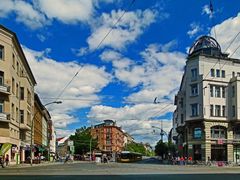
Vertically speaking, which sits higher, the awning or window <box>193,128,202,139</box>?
window <box>193,128,202,139</box>

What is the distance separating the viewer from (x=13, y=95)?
56062 millimetres

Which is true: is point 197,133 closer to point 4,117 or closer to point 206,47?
point 206,47

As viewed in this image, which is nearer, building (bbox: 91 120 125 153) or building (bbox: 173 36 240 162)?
building (bbox: 173 36 240 162)

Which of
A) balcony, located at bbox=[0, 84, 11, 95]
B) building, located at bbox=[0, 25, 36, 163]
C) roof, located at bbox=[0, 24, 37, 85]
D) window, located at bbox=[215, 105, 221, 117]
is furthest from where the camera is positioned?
window, located at bbox=[215, 105, 221, 117]

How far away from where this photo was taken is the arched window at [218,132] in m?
67.6

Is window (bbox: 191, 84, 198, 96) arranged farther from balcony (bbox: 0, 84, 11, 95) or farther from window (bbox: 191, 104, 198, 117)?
balcony (bbox: 0, 84, 11, 95)

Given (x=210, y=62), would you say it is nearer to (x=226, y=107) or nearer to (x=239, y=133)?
(x=226, y=107)

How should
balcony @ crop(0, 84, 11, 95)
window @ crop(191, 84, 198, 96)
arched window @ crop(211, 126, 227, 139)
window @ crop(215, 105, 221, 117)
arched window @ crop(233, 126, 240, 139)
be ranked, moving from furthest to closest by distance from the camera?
window @ crop(191, 84, 198, 96) < arched window @ crop(233, 126, 240, 139) < window @ crop(215, 105, 221, 117) < arched window @ crop(211, 126, 227, 139) < balcony @ crop(0, 84, 11, 95)

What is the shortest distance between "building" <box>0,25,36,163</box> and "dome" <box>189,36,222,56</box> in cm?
2974

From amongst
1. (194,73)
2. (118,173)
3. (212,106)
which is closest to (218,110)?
(212,106)

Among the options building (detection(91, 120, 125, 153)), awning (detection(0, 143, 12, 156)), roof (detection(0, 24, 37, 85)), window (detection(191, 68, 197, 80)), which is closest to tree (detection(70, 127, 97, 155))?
building (detection(91, 120, 125, 153))

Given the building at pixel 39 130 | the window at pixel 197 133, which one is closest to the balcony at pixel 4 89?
the building at pixel 39 130

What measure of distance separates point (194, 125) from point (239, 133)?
25.2 feet

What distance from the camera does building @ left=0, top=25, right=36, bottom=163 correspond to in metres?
51.8
